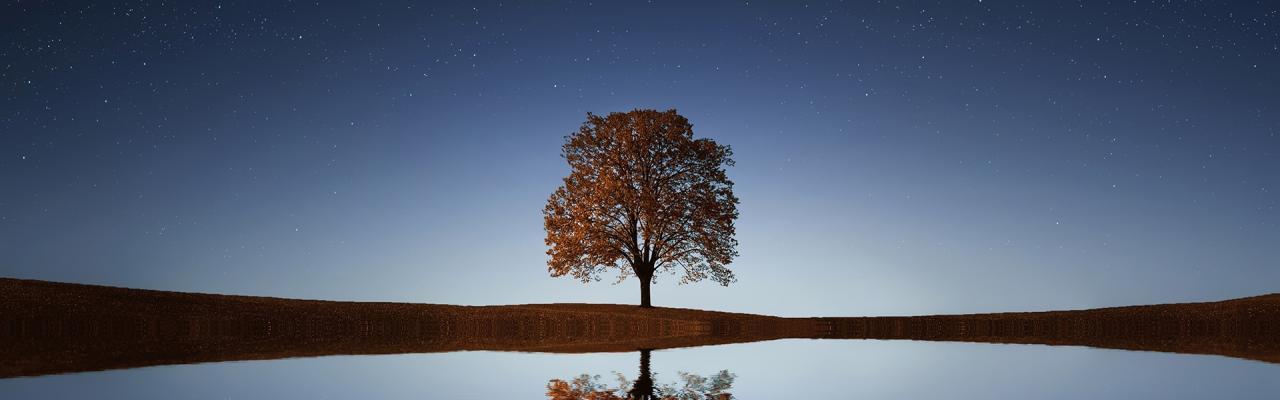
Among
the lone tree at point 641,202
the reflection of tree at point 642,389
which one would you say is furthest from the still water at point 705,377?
the lone tree at point 641,202

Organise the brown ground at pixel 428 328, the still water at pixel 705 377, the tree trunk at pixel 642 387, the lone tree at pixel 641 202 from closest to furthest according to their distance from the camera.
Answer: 1. the tree trunk at pixel 642 387
2. the still water at pixel 705 377
3. the brown ground at pixel 428 328
4. the lone tree at pixel 641 202

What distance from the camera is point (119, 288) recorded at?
2898cm

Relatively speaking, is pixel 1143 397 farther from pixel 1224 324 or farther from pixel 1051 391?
pixel 1224 324

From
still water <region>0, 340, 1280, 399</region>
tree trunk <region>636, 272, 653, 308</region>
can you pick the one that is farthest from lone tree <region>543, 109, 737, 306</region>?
still water <region>0, 340, 1280, 399</region>

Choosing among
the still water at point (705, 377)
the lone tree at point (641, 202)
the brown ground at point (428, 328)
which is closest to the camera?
the still water at point (705, 377)

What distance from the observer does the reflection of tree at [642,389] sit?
6.95m

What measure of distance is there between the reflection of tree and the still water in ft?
0.14

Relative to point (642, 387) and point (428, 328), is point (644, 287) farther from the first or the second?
point (642, 387)

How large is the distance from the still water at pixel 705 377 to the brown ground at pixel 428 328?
8.04 ft

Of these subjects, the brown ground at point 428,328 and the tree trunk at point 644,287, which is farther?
the tree trunk at point 644,287

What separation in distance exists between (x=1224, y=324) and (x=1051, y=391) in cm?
2191

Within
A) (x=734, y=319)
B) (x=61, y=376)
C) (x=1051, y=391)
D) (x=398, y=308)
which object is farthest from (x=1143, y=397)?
(x=734, y=319)

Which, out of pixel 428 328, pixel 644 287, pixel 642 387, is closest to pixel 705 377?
pixel 642 387

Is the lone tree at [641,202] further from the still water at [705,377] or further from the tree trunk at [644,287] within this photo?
the still water at [705,377]
